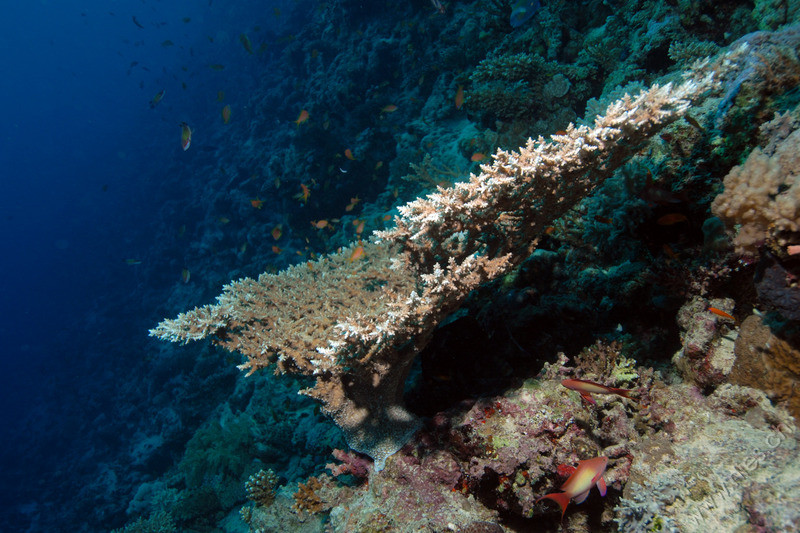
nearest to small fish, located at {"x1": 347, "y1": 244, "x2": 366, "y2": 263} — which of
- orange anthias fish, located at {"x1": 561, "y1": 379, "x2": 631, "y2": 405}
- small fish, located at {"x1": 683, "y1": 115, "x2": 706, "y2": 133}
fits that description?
orange anthias fish, located at {"x1": 561, "y1": 379, "x2": 631, "y2": 405}

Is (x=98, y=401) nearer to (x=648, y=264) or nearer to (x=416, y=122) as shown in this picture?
(x=416, y=122)

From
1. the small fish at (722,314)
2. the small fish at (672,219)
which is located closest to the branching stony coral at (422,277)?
the small fish at (672,219)

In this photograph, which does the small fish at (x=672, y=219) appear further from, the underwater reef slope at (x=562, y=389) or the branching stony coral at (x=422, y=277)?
the branching stony coral at (x=422, y=277)

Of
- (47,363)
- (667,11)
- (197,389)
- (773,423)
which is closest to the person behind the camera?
(773,423)

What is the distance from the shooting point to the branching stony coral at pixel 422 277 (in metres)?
2.50

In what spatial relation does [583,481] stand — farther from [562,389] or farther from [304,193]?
[304,193]

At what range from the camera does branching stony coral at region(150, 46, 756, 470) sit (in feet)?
8.19

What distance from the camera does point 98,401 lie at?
17422mm

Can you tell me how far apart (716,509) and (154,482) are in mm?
15324

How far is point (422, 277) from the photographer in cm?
252

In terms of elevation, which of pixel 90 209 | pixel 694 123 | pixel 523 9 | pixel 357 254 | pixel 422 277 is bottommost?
pixel 694 123

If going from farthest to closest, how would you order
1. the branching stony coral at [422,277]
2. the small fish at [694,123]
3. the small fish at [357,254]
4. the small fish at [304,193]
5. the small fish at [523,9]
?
the small fish at [304,193] < the small fish at [523,9] < the small fish at [357,254] < the small fish at [694,123] < the branching stony coral at [422,277]

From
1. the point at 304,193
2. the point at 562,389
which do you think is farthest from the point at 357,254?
the point at 304,193

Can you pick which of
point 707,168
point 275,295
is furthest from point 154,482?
point 707,168
